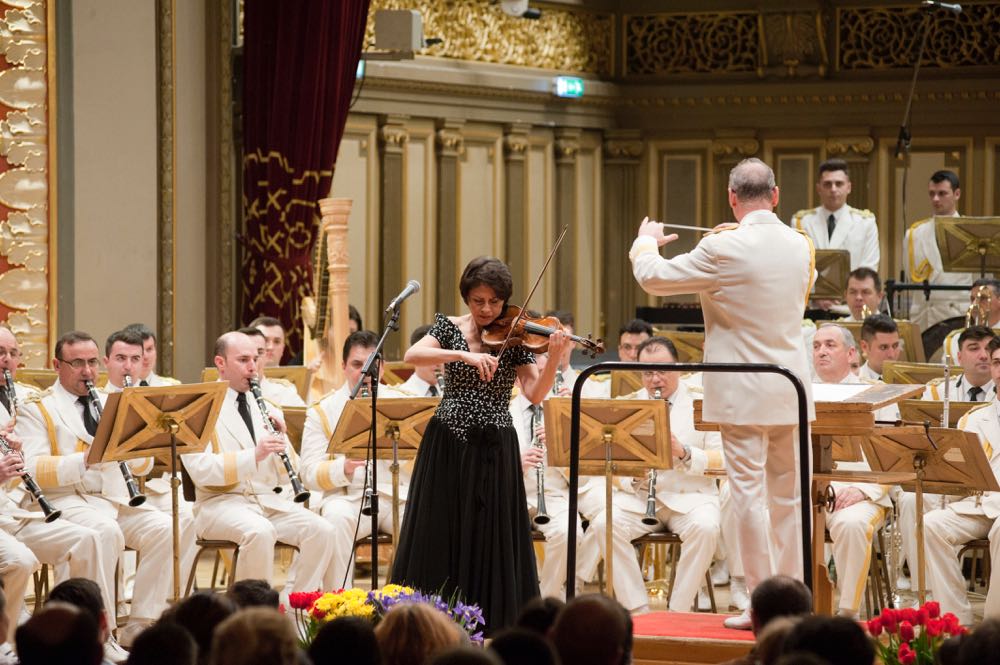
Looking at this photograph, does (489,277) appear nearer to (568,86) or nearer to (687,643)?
(687,643)

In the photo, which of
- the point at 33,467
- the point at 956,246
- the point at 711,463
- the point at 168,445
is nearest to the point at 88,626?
the point at 168,445

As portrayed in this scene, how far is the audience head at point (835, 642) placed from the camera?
11.2ft

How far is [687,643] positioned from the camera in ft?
17.1

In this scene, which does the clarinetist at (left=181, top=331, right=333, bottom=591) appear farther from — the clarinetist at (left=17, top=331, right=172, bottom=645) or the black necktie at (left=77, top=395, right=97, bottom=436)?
the black necktie at (left=77, top=395, right=97, bottom=436)

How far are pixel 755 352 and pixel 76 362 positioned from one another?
131 inches

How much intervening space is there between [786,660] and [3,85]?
7.36 metres

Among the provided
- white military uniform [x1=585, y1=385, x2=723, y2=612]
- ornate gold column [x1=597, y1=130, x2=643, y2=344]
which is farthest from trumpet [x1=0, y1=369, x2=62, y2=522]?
ornate gold column [x1=597, y1=130, x2=643, y2=344]

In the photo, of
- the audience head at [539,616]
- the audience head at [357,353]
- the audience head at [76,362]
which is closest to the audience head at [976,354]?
the audience head at [357,353]

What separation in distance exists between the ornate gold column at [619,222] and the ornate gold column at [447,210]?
1654 millimetres

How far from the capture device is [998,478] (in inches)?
289

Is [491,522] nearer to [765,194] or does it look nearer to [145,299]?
[765,194]

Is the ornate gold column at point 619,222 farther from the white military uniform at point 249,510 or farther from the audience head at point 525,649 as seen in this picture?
the audience head at point 525,649

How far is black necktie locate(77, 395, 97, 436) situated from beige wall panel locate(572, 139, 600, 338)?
6.59 m

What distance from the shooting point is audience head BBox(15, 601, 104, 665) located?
10.8 ft
